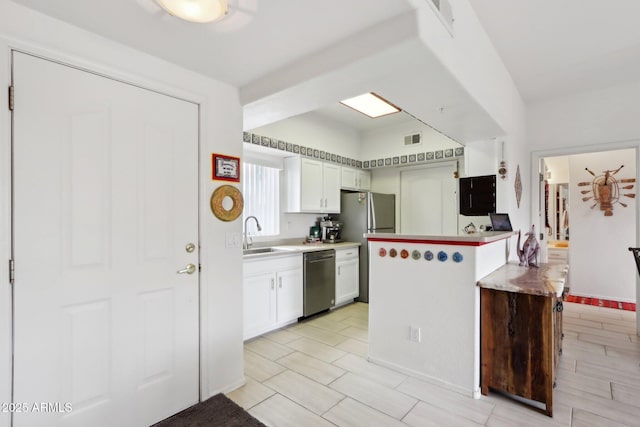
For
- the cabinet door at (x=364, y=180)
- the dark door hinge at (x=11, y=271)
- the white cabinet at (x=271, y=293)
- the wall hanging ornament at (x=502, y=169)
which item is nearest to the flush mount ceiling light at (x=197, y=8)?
the dark door hinge at (x=11, y=271)

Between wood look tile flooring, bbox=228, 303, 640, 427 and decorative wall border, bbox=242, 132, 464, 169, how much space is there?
2.23 m

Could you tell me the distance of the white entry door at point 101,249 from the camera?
1.49 metres

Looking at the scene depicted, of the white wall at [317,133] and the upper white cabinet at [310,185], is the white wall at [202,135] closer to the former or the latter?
the white wall at [317,133]

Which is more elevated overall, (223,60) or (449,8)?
(449,8)

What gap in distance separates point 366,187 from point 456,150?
5.24ft

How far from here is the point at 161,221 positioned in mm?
1949

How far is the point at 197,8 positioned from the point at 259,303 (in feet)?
8.82

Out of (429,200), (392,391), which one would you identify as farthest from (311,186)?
(392,391)

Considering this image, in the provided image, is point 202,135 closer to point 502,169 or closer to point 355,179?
point 502,169

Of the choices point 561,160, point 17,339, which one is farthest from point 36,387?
point 561,160

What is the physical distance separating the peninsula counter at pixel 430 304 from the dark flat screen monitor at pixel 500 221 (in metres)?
0.49

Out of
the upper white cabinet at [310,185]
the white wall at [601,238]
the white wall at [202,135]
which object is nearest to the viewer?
the white wall at [202,135]

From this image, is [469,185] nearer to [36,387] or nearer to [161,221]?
[161,221]

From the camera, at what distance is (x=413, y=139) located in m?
4.91
